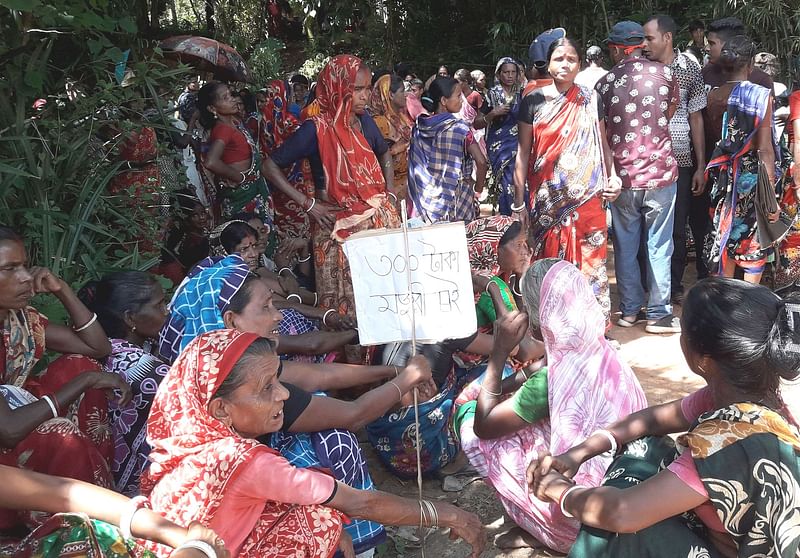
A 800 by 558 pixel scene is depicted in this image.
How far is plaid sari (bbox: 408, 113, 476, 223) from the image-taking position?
5.76 metres

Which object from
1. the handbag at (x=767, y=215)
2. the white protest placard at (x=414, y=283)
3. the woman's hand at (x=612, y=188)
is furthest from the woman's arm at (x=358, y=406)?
the handbag at (x=767, y=215)

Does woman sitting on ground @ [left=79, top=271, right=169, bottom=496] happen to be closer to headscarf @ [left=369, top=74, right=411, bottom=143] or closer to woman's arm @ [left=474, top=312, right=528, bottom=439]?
woman's arm @ [left=474, top=312, right=528, bottom=439]

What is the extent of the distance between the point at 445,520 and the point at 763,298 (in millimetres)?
1085

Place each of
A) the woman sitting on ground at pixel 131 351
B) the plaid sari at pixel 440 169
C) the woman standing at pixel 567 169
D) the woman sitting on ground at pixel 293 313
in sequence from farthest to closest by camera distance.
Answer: the plaid sari at pixel 440 169 → the woman standing at pixel 567 169 → the woman sitting on ground at pixel 293 313 → the woman sitting on ground at pixel 131 351

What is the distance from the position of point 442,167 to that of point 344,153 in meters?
1.25

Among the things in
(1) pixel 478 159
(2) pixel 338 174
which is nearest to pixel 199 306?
(2) pixel 338 174

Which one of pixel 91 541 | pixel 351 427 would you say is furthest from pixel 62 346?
pixel 91 541

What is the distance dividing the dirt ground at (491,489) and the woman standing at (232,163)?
2.43 metres

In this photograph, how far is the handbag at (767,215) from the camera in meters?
5.15

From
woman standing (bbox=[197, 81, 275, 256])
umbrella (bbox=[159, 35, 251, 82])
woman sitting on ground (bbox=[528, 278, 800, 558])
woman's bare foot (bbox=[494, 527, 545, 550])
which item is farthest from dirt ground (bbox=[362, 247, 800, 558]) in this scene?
umbrella (bbox=[159, 35, 251, 82])

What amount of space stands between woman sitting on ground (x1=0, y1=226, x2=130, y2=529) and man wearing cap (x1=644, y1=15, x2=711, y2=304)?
4.29 metres

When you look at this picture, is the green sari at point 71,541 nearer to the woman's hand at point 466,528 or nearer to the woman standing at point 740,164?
the woman's hand at point 466,528

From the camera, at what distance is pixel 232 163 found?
5.93 metres

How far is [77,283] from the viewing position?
4.41 meters
